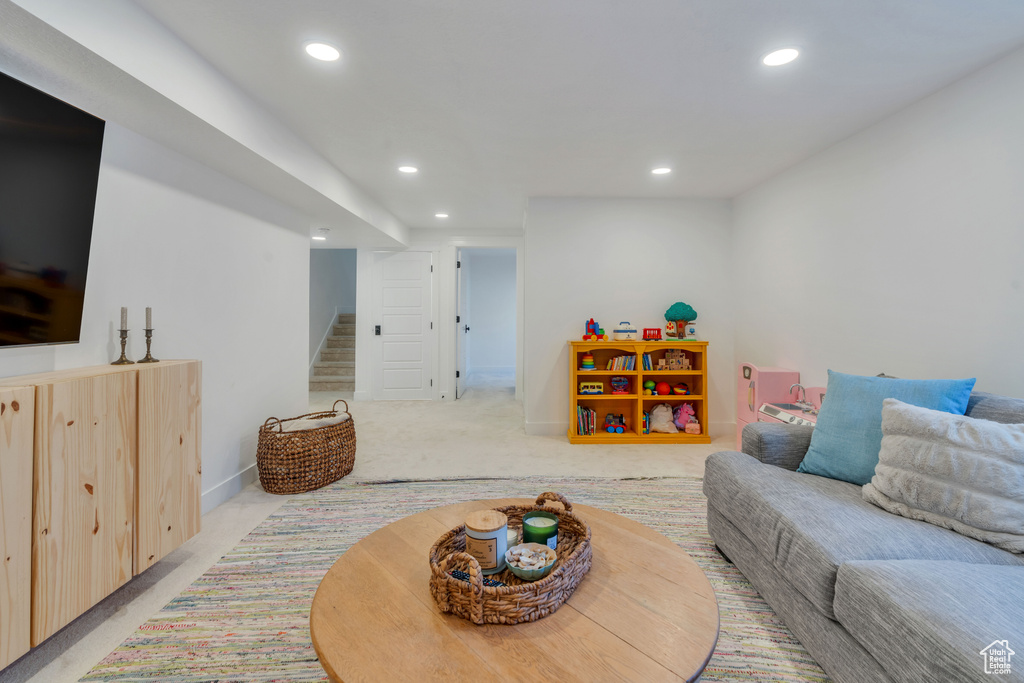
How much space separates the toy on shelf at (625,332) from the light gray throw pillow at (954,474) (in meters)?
2.67

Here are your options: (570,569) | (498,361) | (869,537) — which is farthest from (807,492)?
(498,361)

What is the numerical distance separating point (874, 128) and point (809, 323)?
1308 millimetres

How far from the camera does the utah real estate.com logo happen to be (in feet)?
2.83

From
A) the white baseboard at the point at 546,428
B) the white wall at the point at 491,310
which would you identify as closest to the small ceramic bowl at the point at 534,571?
the white baseboard at the point at 546,428

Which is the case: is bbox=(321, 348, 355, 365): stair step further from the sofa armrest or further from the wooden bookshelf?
the sofa armrest

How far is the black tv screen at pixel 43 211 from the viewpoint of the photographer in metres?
1.43

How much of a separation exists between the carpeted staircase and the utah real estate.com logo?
678 cm

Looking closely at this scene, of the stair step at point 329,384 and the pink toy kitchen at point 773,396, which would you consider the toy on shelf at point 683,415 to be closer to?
the pink toy kitchen at point 773,396

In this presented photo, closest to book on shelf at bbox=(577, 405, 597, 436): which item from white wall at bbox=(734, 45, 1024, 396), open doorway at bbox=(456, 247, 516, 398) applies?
white wall at bbox=(734, 45, 1024, 396)

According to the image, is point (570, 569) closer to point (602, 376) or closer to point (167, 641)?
point (167, 641)

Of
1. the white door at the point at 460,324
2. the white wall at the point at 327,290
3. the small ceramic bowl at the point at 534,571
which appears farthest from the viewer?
the white wall at the point at 327,290

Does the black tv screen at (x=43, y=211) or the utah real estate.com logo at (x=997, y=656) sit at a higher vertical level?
the black tv screen at (x=43, y=211)

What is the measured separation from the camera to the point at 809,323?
Result: 3250 millimetres

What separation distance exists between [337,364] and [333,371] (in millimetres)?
143
